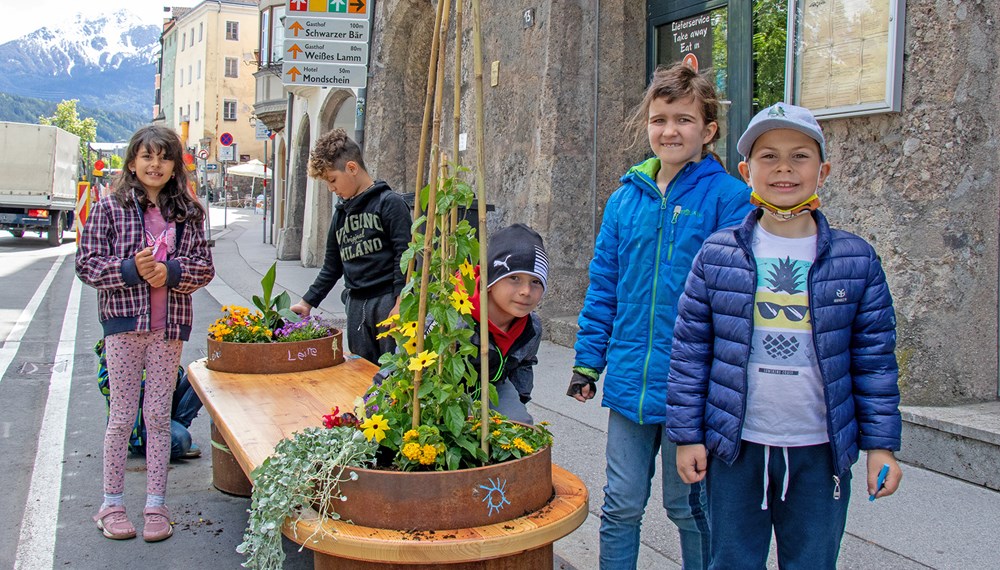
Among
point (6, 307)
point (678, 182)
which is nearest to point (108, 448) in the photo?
point (678, 182)

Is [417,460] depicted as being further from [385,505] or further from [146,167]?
[146,167]

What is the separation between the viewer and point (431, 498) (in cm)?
237

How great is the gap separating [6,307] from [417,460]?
38.2 ft

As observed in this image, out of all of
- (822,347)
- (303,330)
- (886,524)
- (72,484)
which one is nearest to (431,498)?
(822,347)

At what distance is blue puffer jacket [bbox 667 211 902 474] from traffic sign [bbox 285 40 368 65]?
7.74 metres

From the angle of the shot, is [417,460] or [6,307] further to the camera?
[6,307]

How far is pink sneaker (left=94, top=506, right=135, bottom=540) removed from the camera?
13.6 ft

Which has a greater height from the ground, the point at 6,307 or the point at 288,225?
the point at 288,225

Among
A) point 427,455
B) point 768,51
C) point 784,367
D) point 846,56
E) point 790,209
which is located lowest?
point 427,455

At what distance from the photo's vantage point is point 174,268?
4.07 m

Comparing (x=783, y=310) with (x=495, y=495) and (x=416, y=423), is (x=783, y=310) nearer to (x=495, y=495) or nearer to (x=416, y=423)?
(x=495, y=495)

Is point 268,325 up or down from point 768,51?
down

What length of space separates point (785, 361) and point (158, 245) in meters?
2.84

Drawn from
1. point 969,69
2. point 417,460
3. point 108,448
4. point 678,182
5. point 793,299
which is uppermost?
point 969,69
